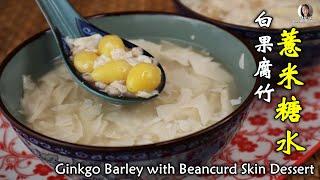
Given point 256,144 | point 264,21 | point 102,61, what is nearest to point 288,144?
point 256,144

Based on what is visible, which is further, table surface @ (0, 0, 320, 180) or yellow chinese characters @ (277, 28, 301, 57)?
table surface @ (0, 0, 320, 180)

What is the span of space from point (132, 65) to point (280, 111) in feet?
1.26

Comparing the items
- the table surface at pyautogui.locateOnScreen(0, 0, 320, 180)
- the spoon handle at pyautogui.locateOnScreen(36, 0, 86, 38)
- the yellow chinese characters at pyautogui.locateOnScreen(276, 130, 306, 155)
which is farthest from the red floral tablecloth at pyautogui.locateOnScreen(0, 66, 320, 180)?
the table surface at pyautogui.locateOnScreen(0, 0, 320, 180)

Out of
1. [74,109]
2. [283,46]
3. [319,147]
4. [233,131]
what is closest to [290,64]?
[283,46]

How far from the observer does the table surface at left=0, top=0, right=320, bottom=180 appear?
1.60 meters

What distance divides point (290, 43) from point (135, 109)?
40 centimetres

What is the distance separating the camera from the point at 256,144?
1.10m

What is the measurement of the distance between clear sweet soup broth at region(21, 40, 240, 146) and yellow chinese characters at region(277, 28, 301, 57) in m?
0.15

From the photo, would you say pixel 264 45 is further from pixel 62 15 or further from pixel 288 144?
pixel 62 15

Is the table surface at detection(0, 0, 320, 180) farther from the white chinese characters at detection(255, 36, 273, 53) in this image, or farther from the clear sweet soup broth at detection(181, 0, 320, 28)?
the white chinese characters at detection(255, 36, 273, 53)

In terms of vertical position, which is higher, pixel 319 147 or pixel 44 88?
pixel 44 88

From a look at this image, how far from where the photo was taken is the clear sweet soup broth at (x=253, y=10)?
1240mm

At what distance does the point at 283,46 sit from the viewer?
1164mm

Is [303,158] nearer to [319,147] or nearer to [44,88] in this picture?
[319,147]
